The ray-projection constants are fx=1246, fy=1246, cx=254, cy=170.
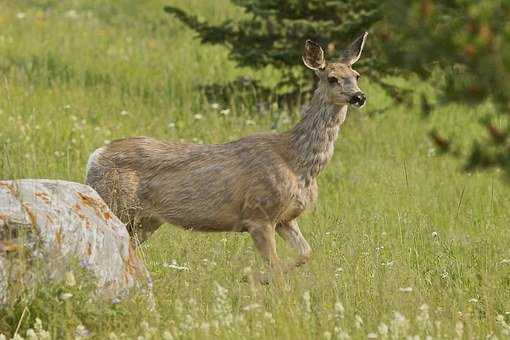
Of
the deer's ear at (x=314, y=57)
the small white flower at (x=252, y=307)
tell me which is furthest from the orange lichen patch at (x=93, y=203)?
the deer's ear at (x=314, y=57)

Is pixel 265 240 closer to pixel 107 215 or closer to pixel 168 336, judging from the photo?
pixel 107 215

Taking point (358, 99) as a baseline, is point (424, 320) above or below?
below

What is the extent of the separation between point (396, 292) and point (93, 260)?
1.74m

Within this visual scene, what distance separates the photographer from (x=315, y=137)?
355 inches

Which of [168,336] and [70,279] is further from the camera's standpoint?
[70,279]

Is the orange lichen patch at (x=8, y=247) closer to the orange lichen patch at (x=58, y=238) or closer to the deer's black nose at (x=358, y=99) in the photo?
the orange lichen patch at (x=58, y=238)

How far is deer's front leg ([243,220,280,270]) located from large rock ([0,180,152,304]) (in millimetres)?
1381

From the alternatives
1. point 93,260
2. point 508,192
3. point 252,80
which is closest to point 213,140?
point 252,80

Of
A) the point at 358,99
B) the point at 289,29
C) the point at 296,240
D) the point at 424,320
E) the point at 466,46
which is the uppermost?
the point at 466,46

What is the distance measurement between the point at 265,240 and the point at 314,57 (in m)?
1.54

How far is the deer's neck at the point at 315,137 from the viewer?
29.2 feet

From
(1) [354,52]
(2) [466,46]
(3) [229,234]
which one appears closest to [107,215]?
(3) [229,234]

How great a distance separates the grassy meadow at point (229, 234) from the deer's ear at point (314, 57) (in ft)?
4.13

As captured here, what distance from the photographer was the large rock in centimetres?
685
